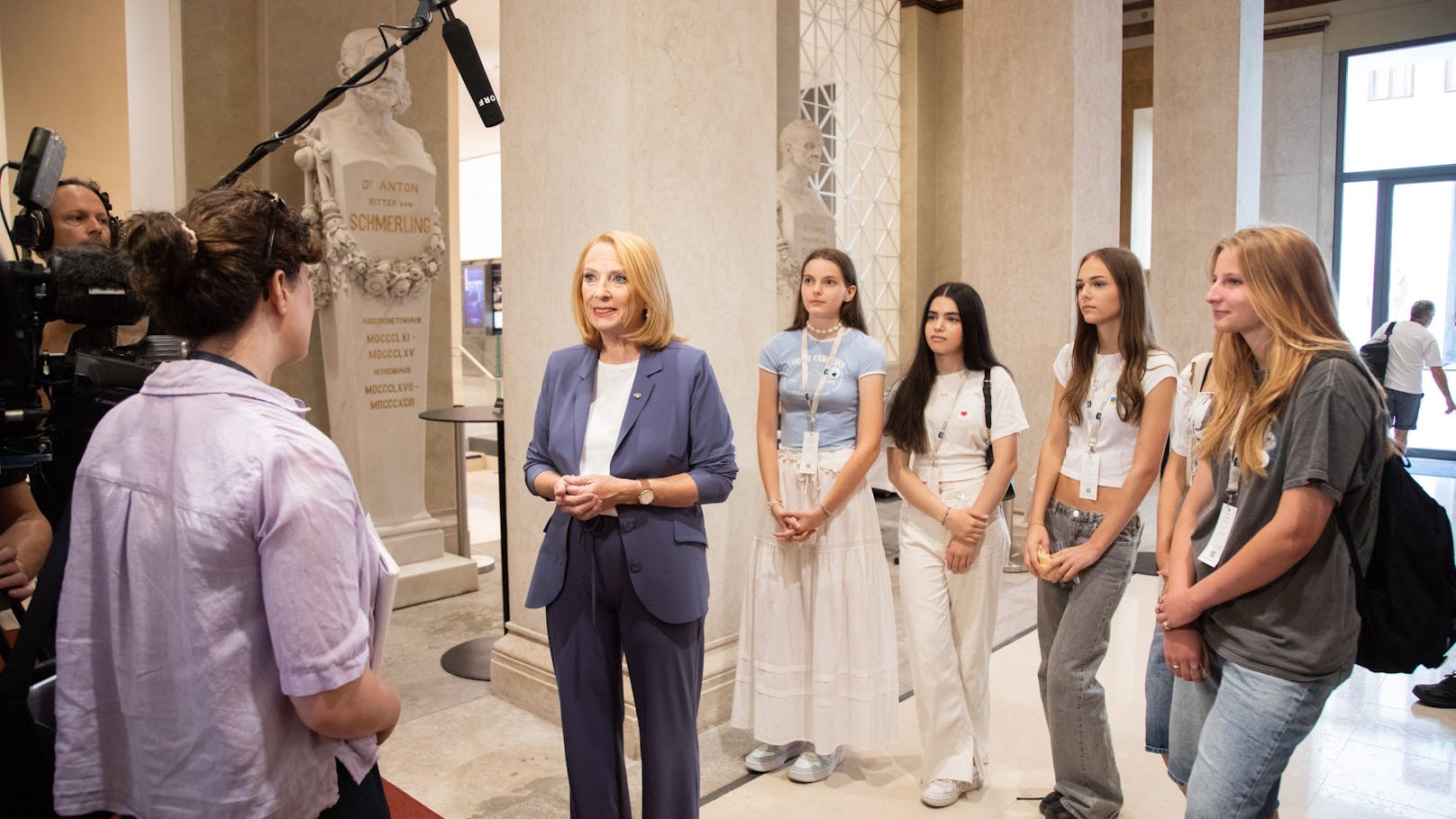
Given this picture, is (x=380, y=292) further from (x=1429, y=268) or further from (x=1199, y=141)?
(x=1429, y=268)

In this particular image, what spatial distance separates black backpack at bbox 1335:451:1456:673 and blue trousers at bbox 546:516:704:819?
1.43 m

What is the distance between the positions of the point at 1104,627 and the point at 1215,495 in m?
0.84

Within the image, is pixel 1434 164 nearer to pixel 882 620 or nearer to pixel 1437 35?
pixel 1437 35

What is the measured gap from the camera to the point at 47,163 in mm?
1827

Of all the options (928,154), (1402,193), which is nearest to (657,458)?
(928,154)

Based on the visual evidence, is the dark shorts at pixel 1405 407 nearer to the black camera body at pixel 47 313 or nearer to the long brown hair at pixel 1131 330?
the long brown hair at pixel 1131 330

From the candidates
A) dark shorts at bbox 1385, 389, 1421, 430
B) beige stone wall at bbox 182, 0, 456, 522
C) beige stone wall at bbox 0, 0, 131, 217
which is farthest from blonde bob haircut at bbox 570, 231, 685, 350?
dark shorts at bbox 1385, 389, 1421, 430

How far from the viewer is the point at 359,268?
5262 mm

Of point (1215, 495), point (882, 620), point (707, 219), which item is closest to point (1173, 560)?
point (1215, 495)

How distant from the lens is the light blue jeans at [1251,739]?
1845 mm

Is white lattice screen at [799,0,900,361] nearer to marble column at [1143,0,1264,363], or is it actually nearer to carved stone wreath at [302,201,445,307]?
marble column at [1143,0,1264,363]

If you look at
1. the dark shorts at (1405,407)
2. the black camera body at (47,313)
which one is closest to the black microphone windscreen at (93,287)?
the black camera body at (47,313)

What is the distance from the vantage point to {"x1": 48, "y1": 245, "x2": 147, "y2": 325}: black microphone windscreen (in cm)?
190

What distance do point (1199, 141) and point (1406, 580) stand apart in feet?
22.3
